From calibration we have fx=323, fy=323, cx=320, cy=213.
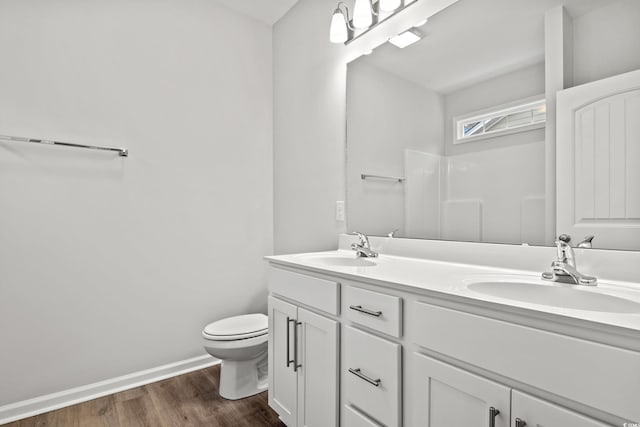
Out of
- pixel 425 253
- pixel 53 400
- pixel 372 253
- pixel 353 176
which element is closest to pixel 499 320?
pixel 425 253

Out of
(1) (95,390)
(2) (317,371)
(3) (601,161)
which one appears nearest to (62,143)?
(1) (95,390)

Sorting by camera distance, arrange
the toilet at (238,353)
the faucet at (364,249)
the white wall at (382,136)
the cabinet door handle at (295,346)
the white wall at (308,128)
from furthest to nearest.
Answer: the white wall at (308,128)
the toilet at (238,353)
the faucet at (364,249)
the white wall at (382,136)
the cabinet door handle at (295,346)

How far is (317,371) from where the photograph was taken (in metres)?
1.29

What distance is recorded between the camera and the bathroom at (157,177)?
1697mm

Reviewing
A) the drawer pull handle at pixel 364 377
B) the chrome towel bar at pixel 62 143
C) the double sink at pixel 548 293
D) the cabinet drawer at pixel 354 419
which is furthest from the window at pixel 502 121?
the chrome towel bar at pixel 62 143

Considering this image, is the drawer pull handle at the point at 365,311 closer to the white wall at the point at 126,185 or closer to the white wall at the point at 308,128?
the white wall at the point at 308,128

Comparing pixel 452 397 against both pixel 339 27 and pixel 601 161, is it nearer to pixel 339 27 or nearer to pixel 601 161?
pixel 601 161

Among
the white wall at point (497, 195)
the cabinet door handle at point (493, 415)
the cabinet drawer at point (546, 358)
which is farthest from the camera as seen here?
the white wall at point (497, 195)

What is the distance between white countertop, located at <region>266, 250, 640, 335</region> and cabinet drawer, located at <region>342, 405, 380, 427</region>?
1.51ft

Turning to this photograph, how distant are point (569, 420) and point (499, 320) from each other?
0.70ft

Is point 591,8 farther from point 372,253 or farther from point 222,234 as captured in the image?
point 222,234

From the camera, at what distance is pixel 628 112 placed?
991 millimetres

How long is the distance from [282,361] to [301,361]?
6.5 inches

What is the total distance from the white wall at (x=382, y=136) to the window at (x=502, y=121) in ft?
0.35
